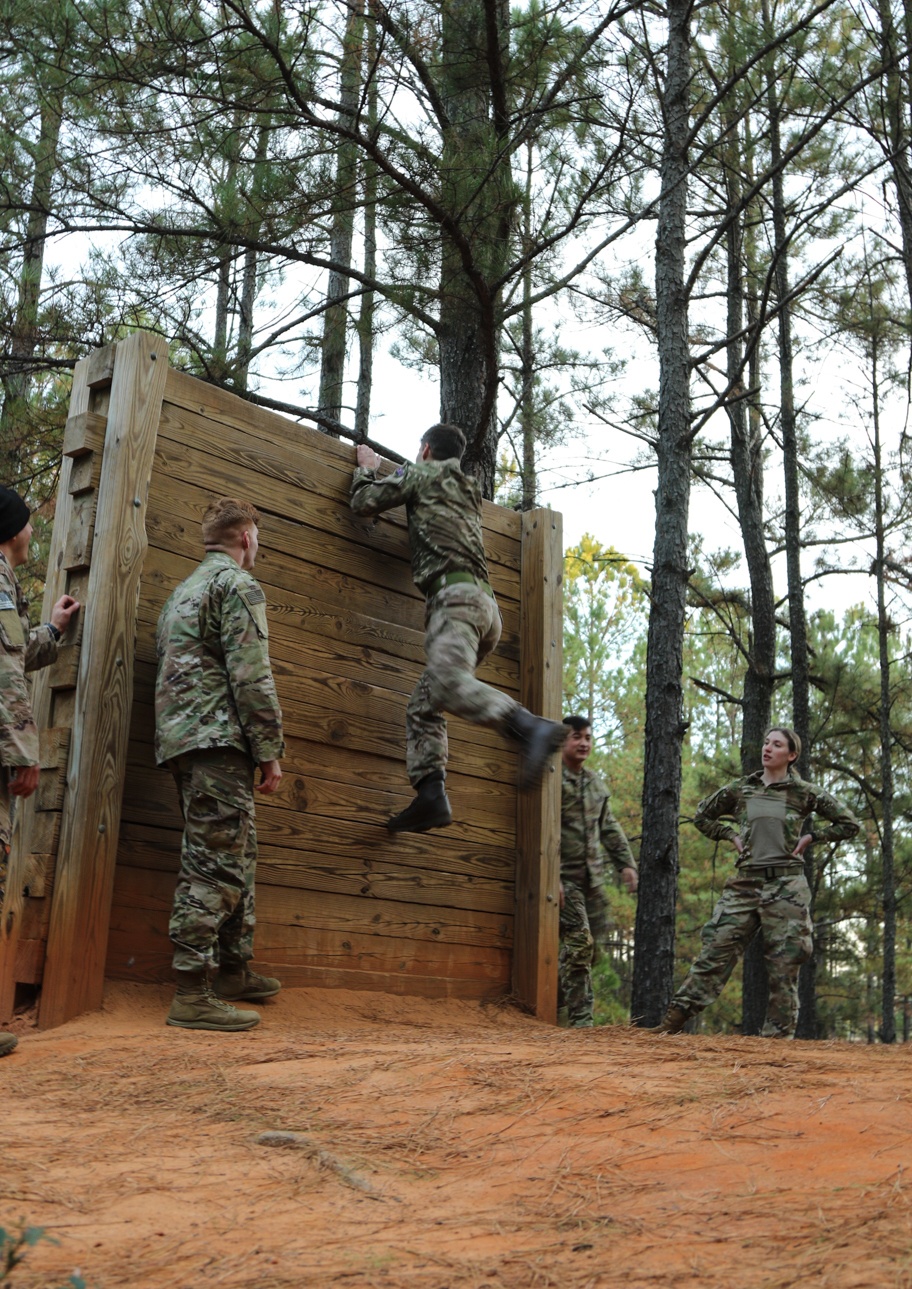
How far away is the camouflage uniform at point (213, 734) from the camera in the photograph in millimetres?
4535

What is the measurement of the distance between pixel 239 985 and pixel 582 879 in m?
3.65

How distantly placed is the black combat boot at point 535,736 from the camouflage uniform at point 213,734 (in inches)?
38.4

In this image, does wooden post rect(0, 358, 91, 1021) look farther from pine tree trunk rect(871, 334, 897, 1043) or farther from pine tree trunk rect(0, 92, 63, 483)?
pine tree trunk rect(871, 334, 897, 1043)

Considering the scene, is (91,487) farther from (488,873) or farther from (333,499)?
(488,873)

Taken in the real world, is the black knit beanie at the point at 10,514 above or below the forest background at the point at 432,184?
below

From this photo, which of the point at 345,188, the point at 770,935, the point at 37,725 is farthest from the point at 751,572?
the point at 37,725

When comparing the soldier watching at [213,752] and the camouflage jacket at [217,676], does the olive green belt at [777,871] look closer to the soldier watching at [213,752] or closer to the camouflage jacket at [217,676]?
the soldier watching at [213,752]

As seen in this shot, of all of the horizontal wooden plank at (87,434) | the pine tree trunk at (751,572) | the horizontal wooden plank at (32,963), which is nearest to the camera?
the horizontal wooden plank at (32,963)

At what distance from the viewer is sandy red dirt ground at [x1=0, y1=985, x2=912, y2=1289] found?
203cm

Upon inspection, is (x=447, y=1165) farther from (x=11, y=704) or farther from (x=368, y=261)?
(x=368, y=261)

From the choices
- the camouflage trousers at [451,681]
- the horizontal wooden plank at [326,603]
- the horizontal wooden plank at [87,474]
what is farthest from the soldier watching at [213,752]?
the camouflage trousers at [451,681]

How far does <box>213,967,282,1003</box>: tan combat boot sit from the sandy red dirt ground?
68cm

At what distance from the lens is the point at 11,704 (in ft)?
13.9

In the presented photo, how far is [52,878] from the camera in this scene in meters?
4.50
